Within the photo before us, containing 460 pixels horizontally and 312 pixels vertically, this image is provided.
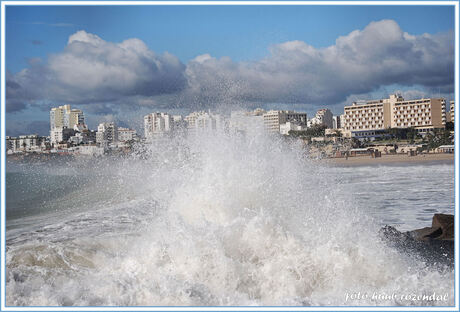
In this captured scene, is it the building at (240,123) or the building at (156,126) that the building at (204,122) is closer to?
the building at (240,123)

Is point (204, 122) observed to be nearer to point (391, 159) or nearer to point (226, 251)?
point (226, 251)

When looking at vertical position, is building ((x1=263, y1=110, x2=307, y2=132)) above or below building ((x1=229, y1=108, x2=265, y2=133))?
above

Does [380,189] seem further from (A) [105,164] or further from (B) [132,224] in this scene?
(A) [105,164]

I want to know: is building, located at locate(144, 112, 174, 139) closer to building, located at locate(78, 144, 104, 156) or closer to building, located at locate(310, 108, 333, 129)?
building, located at locate(78, 144, 104, 156)

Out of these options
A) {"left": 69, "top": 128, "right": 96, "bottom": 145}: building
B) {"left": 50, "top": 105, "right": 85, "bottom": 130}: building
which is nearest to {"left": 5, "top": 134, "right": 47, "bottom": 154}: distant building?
{"left": 50, "top": 105, "right": 85, "bottom": 130}: building

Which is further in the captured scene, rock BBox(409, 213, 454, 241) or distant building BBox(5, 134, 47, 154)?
distant building BBox(5, 134, 47, 154)

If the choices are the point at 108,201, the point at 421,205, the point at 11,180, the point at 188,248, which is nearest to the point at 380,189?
the point at 421,205
